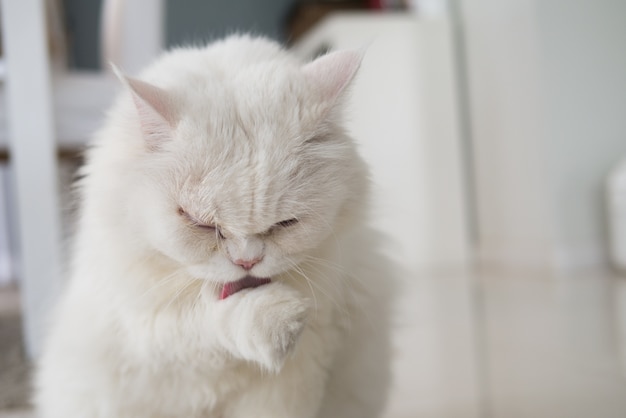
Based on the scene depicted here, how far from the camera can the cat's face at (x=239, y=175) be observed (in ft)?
2.22

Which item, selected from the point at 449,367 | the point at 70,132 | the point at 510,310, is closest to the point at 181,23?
the point at 70,132

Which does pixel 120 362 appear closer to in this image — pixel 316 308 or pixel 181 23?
pixel 316 308

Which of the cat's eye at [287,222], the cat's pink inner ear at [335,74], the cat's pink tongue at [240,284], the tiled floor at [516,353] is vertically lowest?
the tiled floor at [516,353]

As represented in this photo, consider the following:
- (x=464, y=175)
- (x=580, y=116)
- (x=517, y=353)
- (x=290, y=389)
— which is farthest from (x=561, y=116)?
(x=290, y=389)

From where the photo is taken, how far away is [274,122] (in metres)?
0.72

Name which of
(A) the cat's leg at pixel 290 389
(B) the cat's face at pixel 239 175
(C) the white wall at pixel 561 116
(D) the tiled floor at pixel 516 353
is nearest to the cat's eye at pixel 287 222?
(B) the cat's face at pixel 239 175

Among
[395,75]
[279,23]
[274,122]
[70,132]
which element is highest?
[279,23]

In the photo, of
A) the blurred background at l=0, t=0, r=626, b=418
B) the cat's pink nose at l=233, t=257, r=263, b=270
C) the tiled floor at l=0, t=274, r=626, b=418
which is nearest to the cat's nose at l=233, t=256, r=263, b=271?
the cat's pink nose at l=233, t=257, r=263, b=270

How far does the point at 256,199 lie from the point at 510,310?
55.1 inches

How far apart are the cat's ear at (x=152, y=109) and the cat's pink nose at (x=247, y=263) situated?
0.61ft

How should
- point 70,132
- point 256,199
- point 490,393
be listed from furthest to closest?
point 70,132 → point 490,393 → point 256,199

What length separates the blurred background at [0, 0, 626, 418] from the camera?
1.23 metres

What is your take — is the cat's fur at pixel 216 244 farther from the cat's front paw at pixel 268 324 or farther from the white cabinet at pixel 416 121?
the white cabinet at pixel 416 121

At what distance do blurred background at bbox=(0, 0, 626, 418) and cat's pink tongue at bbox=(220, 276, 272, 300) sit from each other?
28 cm
